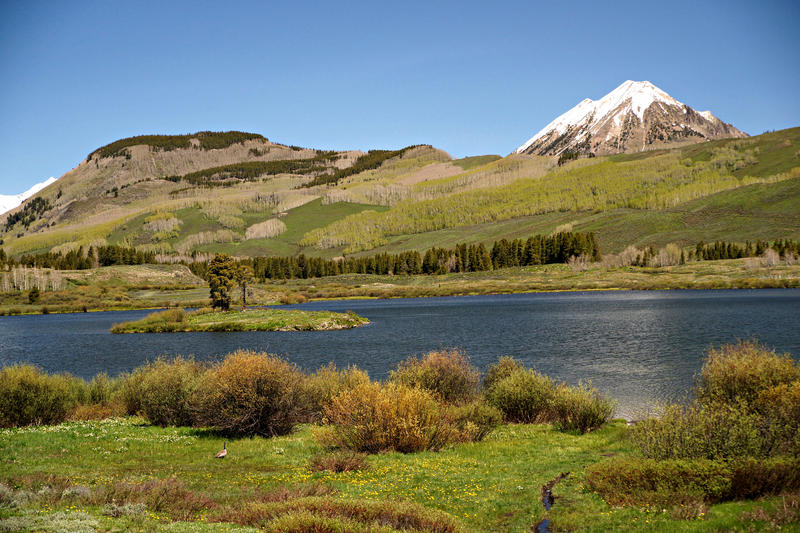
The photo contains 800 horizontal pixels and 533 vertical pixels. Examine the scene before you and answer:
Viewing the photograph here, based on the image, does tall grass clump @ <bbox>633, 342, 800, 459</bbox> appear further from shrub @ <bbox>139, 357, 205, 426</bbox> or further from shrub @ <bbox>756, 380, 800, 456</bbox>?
shrub @ <bbox>139, 357, 205, 426</bbox>

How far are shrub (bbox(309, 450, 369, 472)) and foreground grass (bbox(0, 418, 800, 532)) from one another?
10.5 inches

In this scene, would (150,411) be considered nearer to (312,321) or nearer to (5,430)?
(5,430)

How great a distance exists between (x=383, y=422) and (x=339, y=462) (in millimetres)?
2619

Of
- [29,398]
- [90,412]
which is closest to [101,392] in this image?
[90,412]

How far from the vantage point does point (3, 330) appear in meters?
94.2

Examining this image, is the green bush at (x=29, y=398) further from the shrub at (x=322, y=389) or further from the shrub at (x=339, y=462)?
the shrub at (x=339, y=462)

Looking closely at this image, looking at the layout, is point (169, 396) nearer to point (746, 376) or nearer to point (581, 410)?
point (581, 410)

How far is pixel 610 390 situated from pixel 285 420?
1862 cm

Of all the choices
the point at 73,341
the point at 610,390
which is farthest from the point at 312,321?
the point at 610,390

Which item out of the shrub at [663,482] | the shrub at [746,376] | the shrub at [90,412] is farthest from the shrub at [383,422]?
the shrub at [90,412]

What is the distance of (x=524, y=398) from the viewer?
84.9 feet

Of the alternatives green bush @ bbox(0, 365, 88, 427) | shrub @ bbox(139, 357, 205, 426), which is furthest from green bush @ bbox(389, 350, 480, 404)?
green bush @ bbox(0, 365, 88, 427)

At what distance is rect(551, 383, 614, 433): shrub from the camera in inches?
907

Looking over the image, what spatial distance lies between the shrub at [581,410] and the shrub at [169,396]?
15.9m
